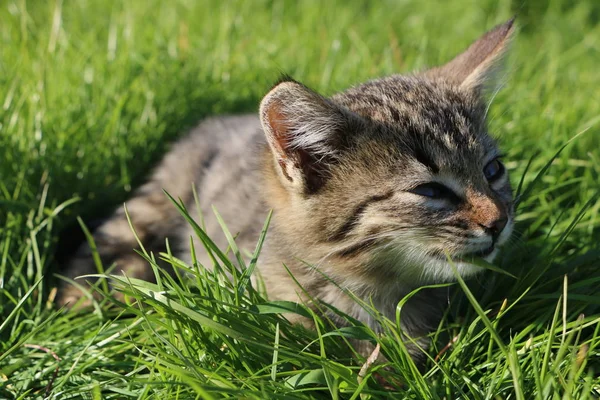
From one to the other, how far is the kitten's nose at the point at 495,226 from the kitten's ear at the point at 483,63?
69 centimetres

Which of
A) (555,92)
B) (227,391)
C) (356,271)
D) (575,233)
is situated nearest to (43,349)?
(227,391)

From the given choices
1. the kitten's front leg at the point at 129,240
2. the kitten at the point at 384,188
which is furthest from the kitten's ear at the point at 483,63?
the kitten's front leg at the point at 129,240

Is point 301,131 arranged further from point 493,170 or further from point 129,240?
point 129,240

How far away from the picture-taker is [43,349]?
8.09 ft

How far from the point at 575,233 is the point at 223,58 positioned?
7.99 feet

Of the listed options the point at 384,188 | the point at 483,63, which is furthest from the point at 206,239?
the point at 483,63

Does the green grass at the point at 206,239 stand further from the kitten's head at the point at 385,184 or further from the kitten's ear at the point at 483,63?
the kitten's ear at the point at 483,63

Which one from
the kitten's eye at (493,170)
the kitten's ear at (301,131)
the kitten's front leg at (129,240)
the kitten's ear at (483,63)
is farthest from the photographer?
the kitten's front leg at (129,240)

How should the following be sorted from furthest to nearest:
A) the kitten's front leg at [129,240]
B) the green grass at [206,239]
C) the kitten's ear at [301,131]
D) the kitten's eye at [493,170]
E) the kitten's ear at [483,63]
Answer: the kitten's front leg at [129,240] < the kitten's ear at [483,63] < the kitten's eye at [493,170] < the kitten's ear at [301,131] < the green grass at [206,239]

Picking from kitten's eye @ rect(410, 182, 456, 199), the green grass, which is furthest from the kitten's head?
the green grass

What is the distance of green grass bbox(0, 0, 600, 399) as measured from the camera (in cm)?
212

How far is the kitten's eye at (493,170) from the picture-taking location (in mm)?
2518

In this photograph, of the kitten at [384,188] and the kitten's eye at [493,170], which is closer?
the kitten at [384,188]

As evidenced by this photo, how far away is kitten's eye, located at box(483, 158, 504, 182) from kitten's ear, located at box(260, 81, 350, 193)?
556mm
